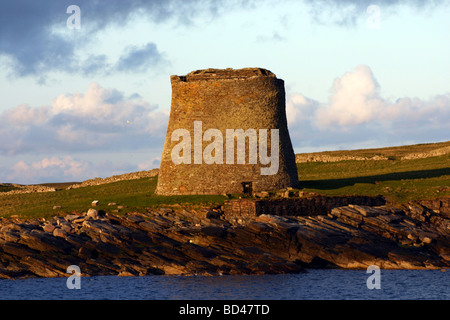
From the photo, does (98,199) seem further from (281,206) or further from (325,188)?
(325,188)

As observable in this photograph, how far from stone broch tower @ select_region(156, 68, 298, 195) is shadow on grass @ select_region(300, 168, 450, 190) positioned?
5062 millimetres

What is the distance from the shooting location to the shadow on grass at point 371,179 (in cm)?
5666

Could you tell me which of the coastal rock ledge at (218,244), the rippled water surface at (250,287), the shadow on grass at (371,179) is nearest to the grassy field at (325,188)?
the shadow on grass at (371,179)

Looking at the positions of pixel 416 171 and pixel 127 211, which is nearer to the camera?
pixel 127 211

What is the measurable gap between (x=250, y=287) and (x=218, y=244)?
6607 millimetres

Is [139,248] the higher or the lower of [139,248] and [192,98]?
the lower

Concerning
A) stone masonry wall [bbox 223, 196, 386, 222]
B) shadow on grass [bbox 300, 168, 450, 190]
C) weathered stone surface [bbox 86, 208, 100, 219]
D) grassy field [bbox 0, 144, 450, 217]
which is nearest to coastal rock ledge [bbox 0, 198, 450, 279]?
weathered stone surface [bbox 86, 208, 100, 219]

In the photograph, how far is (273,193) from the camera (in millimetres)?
50688

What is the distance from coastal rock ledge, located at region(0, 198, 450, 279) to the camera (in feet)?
134

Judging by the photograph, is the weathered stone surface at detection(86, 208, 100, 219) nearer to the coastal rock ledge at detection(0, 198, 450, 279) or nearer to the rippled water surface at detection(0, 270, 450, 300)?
the coastal rock ledge at detection(0, 198, 450, 279)
